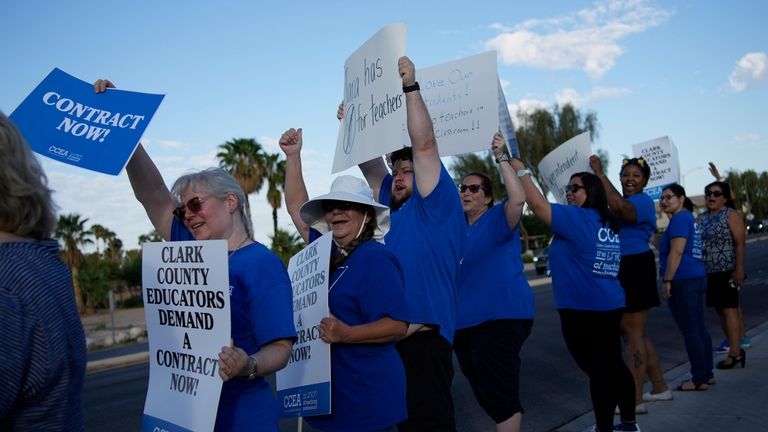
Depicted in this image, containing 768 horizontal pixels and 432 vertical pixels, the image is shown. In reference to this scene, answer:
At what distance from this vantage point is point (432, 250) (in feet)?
11.9

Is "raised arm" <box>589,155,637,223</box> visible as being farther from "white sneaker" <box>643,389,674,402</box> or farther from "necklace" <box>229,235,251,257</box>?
"necklace" <box>229,235,251,257</box>

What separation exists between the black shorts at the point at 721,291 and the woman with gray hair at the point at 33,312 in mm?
7172

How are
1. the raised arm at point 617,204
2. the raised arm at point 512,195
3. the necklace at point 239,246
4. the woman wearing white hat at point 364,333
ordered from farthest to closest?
the raised arm at point 617,204, the raised arm at point 512,195, the woman wearing white hat at point 364,333, the necklace at point 239,246

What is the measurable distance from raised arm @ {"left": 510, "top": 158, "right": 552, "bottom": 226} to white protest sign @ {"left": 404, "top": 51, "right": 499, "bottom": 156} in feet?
1.04

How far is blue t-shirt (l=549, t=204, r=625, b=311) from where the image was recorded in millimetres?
5059

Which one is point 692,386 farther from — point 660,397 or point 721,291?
point 721,291

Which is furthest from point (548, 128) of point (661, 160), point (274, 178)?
point (661, 160)

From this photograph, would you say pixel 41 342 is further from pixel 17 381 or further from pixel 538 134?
pixel 538 134

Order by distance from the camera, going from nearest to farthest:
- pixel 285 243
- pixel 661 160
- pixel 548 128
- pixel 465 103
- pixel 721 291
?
pixel 465 103 < pixel 721 291 < pixel 661 160 < pixel 285 243 < pixel 548 128

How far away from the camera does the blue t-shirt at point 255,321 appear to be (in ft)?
8.84

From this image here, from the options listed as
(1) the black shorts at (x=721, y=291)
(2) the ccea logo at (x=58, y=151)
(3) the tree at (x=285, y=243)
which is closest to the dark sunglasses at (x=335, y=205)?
(2) the ccea logo at (x=58, y=151)

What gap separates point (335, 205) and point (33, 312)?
1.71 metres

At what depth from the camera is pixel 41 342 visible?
187cm

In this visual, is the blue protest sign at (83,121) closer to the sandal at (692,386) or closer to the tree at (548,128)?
the sandal at (692,386)
